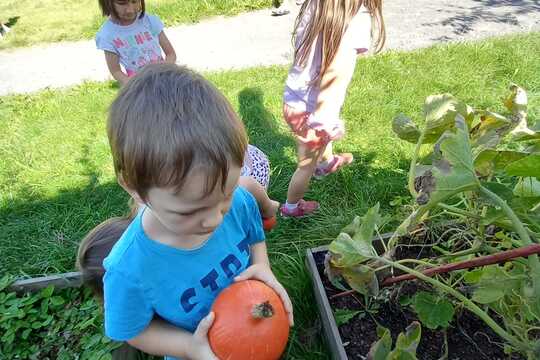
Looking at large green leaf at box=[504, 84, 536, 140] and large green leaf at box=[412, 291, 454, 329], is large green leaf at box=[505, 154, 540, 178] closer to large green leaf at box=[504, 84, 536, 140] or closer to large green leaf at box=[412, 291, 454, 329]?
large green leaf at box=[504, 84, 536, 140]

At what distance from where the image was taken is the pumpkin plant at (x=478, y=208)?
3.25ft

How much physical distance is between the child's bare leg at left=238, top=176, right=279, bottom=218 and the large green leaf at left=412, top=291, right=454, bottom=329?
2.59 ft

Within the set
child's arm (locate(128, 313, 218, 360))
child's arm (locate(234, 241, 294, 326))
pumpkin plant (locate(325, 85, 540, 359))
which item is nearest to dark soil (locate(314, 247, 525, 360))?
pumpkin plant (locate(325, 85, 540, 359))

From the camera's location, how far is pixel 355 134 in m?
3.49

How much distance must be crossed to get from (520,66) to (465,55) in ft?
1.72

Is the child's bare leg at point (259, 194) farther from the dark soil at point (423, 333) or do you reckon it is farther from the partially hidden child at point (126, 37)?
the partially hidden child at point (126, 37)

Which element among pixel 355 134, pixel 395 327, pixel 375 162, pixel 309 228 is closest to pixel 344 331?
pixel 395 327

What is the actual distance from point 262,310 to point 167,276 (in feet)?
1.01

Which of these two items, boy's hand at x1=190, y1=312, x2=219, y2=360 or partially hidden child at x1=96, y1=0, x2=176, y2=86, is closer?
boy's hand at x1=190, y1=312, x2=219, y2=360

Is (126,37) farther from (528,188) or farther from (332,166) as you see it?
(528,188)

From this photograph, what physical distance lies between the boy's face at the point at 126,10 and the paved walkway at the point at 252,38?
1519 millimetres

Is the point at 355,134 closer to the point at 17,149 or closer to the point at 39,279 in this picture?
the point at 39,279

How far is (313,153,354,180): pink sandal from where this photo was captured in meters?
3.07

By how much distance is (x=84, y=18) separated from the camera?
6547 mm
